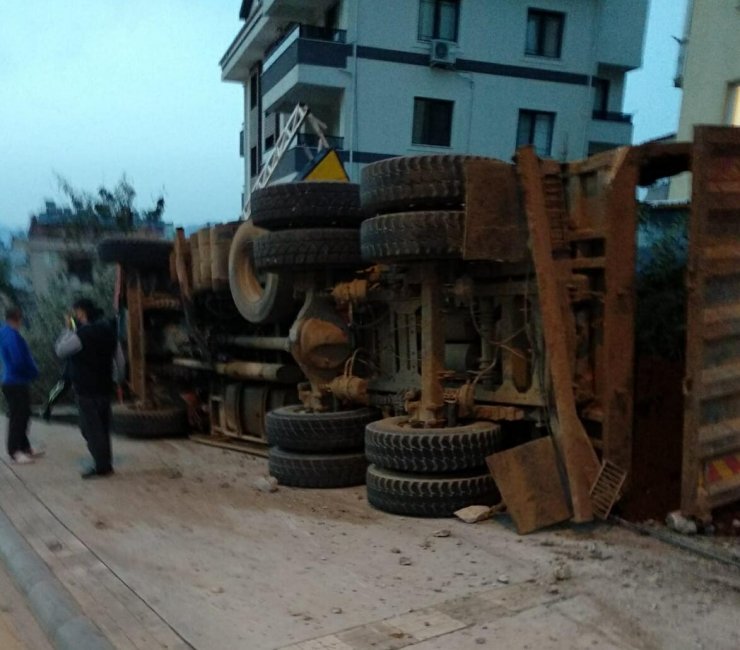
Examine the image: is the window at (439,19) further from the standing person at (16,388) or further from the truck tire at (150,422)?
the standing person at (16,388)

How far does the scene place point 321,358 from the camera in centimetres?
646

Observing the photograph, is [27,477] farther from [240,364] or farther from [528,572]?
[528,572]

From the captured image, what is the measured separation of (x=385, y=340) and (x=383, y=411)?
2.04 feet

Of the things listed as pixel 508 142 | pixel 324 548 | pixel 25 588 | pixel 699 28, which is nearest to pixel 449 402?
pixel 324 548

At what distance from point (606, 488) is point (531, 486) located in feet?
1.56

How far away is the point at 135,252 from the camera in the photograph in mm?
8836

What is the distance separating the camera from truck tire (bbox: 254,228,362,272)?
19.9 ft

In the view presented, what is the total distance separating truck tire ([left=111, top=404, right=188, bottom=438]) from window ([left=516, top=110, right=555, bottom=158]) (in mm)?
18568

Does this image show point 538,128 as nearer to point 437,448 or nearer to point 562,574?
point 437,448

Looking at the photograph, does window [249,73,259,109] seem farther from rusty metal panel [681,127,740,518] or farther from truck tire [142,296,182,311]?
rusty metal panel [681,127,740,518]

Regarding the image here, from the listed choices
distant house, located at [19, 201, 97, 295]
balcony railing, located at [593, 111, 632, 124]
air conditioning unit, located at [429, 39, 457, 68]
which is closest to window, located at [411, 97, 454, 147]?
air conditioning unit, located at [429, 39, 457, 68]

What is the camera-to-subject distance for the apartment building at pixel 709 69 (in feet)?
35.4

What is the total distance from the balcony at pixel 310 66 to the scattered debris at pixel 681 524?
19060mm

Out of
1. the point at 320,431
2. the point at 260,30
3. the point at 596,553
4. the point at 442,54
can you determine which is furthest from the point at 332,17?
the point at 596,553
